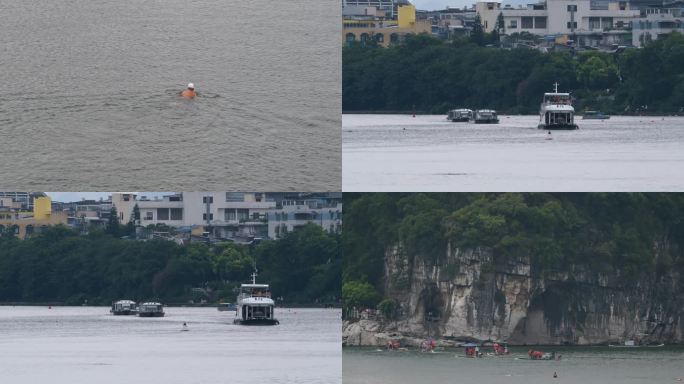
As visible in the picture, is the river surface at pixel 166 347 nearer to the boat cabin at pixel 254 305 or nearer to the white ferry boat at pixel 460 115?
the boat cabin at pixel 254 305

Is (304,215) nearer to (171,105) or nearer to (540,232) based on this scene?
(171,105)

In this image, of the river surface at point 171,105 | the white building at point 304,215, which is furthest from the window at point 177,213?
the white building at point 304,215

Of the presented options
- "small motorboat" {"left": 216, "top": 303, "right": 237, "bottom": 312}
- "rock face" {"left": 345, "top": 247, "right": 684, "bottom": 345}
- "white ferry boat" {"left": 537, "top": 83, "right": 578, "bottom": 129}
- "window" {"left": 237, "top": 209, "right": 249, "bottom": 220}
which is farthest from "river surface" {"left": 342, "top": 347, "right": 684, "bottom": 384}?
"white ferry boat" {"left": 537, "top": 83, "right": 578, "bottom": 129}

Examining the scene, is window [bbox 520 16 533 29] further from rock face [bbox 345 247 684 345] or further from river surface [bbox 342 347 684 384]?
river surface [bbox 342 347 684 384]

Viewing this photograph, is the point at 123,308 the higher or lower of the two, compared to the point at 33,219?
lower

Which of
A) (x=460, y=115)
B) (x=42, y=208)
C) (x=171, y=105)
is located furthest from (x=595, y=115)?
(x=42, y=208)

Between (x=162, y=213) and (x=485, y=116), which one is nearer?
(x=485, y=116)
